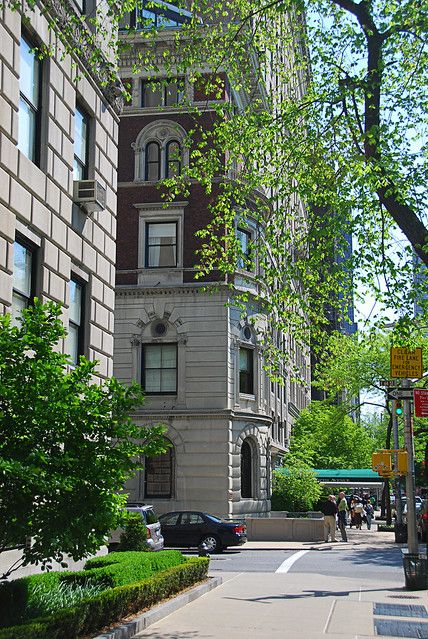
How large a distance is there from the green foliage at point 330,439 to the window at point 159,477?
969 inches

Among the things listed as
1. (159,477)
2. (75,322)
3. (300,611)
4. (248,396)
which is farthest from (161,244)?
(300,611)

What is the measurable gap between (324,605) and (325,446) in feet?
182

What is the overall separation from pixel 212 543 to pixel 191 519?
3.52ft

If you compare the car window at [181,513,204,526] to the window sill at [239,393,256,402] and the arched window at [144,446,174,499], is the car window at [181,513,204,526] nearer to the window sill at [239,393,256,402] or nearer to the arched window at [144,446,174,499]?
the arched window at [144,446,174,499]

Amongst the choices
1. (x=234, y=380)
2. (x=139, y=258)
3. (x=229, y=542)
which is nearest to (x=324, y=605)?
(x=229, y=542)

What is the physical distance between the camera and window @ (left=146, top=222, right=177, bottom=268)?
4109 cm

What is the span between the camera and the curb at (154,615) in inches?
422

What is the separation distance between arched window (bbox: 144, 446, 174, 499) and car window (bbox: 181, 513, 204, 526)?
9.17 metres

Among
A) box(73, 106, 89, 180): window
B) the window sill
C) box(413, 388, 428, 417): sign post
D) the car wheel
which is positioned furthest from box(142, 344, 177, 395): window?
box(73, 106, 89, 180): window

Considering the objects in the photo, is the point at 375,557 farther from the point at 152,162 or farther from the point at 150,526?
the point at 152,162

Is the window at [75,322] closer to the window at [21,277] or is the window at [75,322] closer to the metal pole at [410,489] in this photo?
the window at [21,277]

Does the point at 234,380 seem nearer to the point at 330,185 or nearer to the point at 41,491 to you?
the point at 330,185

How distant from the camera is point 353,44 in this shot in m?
15.6

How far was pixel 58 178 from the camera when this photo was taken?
1734cm
